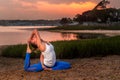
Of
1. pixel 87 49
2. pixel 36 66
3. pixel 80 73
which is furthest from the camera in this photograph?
pixel 87 49

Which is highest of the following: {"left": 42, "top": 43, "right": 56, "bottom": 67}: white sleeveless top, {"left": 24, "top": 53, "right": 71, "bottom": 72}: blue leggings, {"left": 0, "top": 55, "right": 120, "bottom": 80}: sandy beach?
{"left": 42, "top": 43, "right": 56, "bottom": 67}: white sleeveless top

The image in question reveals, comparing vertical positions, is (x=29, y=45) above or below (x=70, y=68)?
above

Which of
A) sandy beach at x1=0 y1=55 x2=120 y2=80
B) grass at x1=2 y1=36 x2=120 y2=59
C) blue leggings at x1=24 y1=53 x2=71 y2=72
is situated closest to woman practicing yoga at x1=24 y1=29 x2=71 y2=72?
blue leggings at x1=24 y1=53 x2=71 y2=72

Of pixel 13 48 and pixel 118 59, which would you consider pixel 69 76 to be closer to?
pixel 118 59

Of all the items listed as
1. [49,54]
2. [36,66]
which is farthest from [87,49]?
[49,54]

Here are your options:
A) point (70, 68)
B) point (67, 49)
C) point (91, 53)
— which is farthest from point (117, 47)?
point (70, 68)

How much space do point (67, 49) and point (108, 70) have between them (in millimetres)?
3829

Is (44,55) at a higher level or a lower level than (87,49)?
higher

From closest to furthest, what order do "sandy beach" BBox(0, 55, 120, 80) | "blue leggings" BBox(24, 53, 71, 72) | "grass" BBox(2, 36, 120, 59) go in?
"sandy beach" BBox(0, 55, 120, 80) < "blue leggings" BBox(24, 53, 71, 72) < "grass" BBox(2, 36, 120, 59)

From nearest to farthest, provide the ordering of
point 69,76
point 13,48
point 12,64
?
1. point 69,76
2. point 12,64
3. point 13,48

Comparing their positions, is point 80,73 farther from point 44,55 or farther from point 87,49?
point 87,49

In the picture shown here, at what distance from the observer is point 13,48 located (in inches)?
634

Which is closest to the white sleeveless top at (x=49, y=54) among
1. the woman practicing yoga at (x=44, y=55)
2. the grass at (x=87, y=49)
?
the woman practicing yoga at (x=44, y=55)

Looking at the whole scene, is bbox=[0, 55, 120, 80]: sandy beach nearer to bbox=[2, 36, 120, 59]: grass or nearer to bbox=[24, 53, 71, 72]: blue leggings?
bbox=[24, 53, 71, 72]: blue leggings
